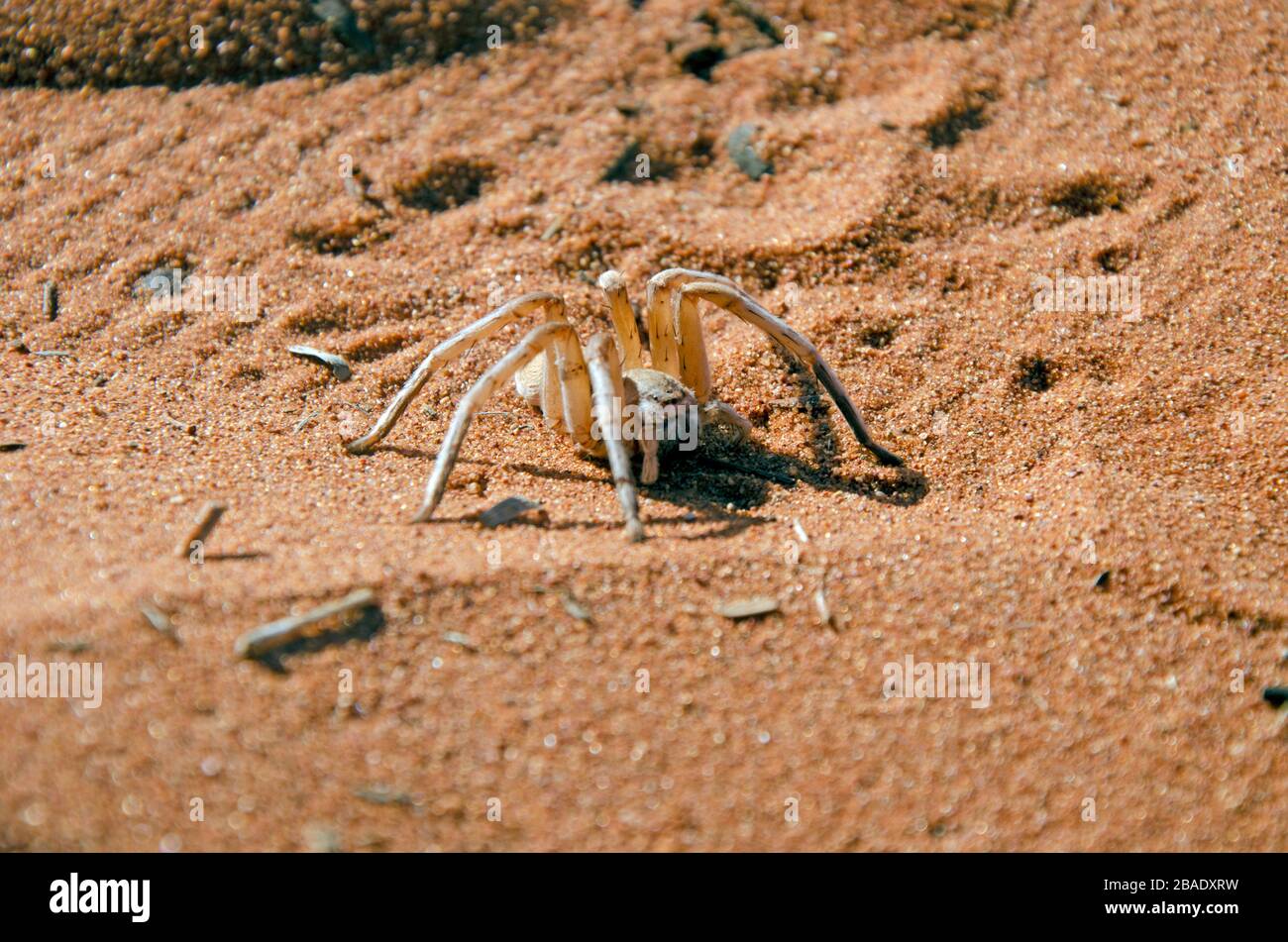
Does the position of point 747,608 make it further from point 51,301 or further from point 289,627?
point 51,301

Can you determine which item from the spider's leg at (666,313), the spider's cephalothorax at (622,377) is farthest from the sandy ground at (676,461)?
the spider's leg at (666,313)

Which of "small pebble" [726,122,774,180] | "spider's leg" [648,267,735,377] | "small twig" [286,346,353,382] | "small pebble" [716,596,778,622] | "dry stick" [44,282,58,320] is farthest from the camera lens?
"small pebble" [726,122,774,180]

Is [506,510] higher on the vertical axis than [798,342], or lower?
lower

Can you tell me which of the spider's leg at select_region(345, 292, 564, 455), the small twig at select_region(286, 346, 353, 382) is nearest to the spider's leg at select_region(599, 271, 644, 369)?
the spider's leg at select_region(345, 292, 564, 455)

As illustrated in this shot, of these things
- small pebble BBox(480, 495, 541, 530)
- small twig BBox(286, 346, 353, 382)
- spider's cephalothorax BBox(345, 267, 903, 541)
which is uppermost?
spider's cephalothorax BBox(345, 267, 903, 541)

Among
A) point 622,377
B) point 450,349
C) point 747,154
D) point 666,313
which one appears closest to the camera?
point 622,377

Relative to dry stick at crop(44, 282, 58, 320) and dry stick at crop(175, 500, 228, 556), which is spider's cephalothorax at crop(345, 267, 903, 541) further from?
dry stick at crop(44, 282, 58, 320)

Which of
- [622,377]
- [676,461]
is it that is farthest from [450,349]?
[676,461]

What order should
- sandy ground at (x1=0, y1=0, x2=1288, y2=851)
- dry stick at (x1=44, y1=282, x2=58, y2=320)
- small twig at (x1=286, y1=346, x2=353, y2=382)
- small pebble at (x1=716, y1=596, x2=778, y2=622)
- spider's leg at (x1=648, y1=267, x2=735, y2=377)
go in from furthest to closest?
dry stick at (x1=44, y1=282, x2=58, y2=320), small twig at (x1=286, y1=346, x2=353, y2=382), spider's leg at (x1=648, y1=267, x2=735, y2=377), small pebble at (x1=716, y1=596, x2=778, y2=622), sandy ground at (x1=0, y1=0, x2=1288, y2=851)
